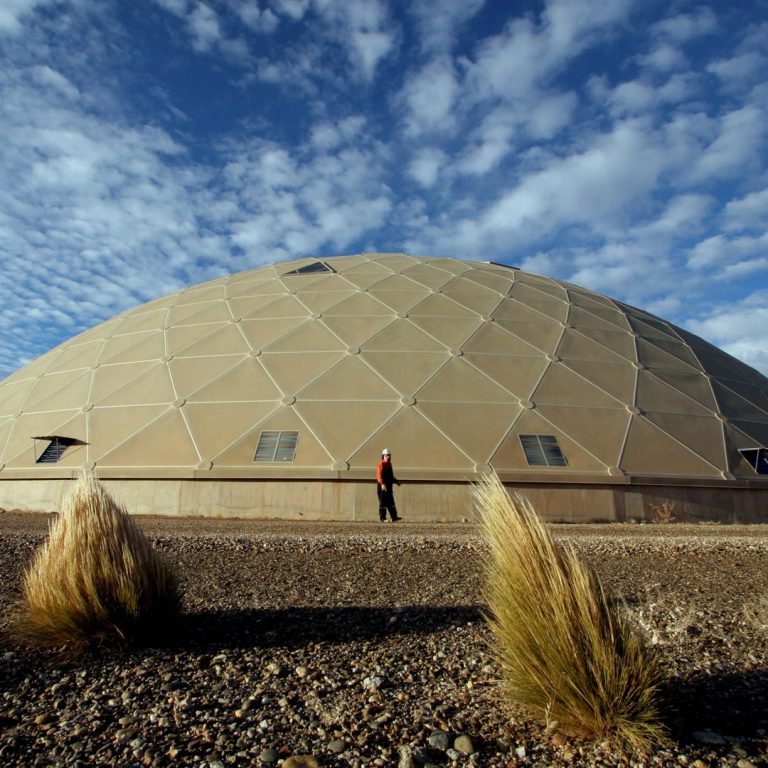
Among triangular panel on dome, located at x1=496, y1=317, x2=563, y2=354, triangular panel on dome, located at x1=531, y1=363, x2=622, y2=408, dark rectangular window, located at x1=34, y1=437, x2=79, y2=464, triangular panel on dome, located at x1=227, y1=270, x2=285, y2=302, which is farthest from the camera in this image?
triangular panel on dome, located at x1=227, y1=270, x2=285, y2=302

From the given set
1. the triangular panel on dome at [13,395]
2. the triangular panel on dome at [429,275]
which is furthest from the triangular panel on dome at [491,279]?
the triangular panel on dome at [13,395]

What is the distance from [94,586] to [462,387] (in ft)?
46.5

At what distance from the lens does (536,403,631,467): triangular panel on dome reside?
55.7 ft

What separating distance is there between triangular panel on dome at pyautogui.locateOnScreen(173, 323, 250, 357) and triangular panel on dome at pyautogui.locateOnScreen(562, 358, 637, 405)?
10523 mm

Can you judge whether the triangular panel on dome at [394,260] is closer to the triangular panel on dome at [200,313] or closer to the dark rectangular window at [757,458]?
the triangular panel on dome at [200,313]

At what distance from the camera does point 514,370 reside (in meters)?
19.0

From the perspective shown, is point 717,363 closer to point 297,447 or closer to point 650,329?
point 650,329

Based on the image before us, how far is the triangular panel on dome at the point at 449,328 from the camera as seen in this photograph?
20.0m

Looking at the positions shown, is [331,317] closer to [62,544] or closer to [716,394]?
[716,394]

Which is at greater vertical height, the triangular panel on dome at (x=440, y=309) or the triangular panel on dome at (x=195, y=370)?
the triangular panel on dome at (x=440, y=309)

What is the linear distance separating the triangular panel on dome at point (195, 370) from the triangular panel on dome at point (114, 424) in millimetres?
924

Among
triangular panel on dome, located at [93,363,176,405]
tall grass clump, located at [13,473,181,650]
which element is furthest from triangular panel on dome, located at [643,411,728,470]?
tall grass clump, located at [13,473,181,650]

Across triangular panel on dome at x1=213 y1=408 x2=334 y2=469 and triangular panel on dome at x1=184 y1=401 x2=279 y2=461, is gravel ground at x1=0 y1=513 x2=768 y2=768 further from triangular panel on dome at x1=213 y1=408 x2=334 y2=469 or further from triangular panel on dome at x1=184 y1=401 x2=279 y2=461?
triangular panel on dome at x1=184 y1=401 x2=279 y2=461

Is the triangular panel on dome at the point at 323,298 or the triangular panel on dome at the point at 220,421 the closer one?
the triangular panel on dome at the point at 220,421
